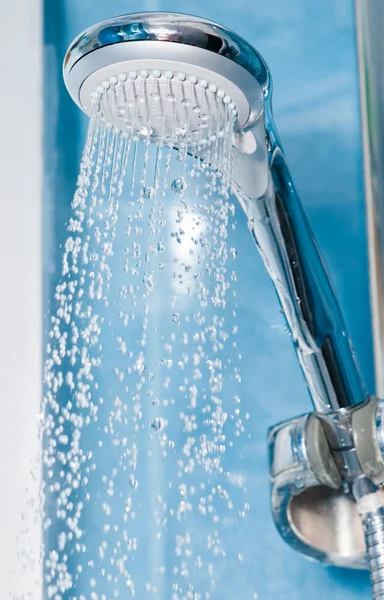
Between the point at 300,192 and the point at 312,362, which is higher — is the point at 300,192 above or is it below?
above

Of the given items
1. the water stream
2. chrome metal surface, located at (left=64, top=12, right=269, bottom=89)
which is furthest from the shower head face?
the water stream

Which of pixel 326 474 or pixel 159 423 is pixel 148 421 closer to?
pixel 159 423

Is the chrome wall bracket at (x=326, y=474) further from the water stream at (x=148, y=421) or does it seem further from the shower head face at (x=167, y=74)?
the shower head face at (x=167, y=74)

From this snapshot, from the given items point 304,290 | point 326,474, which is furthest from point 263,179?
point 326,474

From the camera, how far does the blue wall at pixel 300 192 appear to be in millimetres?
564

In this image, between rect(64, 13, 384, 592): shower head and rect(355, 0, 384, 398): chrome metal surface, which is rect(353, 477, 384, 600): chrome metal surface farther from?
rect(355, 0, 384, 398): chrome metal surface

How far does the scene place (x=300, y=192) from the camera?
633 millimetres

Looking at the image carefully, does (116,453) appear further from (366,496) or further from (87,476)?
(366,496)

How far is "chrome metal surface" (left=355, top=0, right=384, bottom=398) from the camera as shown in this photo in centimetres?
59

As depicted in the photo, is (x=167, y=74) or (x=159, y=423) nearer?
(x=167, y=74)

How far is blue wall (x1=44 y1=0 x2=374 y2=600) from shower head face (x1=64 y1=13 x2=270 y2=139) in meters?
0.23

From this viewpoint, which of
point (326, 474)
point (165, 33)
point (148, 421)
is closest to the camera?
point (165, 33)

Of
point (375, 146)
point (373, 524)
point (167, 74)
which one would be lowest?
point (373, 524)

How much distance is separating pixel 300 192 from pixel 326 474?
266 millimetres
